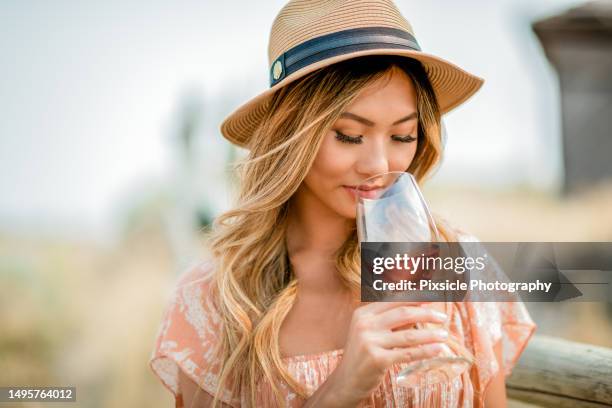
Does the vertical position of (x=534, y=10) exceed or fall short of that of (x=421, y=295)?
it exceeds it

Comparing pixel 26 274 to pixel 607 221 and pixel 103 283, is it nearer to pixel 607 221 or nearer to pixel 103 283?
pixel 103 283

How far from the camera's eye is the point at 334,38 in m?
1.44

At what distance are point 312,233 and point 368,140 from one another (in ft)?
1.38

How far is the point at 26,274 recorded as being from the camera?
3.51 metres

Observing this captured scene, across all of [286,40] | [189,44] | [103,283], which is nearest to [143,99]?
[189,44]

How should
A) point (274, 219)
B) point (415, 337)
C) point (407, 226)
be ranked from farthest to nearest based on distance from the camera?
point (274, 219) → point (407, 226) → point (415, 337)

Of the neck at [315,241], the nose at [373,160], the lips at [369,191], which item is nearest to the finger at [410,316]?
the lips at [369,191]

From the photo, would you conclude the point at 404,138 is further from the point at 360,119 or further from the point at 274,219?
the point at 274,219

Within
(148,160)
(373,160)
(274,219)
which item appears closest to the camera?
(373,160)

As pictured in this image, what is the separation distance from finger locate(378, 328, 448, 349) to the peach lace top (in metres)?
0.51

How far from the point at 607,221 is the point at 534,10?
162 centimetres

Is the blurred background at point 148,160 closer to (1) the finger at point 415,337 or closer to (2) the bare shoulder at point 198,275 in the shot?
(2) the bare shoulder at point 198,275

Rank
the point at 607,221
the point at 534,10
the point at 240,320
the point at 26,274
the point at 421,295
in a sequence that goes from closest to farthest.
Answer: the point at 421,295, the point at 240,320, the point at 26,274, the point at 607,221, the point at 534,10

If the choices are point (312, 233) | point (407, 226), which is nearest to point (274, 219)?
point (312, 233)
